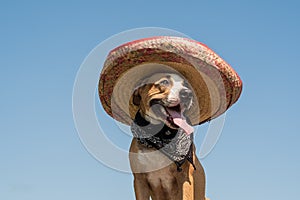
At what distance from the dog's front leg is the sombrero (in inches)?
35.8

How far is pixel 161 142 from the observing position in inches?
309

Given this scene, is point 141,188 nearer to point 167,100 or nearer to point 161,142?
point 161,142

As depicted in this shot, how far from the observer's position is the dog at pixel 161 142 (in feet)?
25.1

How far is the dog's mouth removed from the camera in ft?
24.9

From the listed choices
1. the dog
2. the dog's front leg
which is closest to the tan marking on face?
the dog

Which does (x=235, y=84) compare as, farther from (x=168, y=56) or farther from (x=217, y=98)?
(x=168, y=56)

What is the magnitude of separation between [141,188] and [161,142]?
2.25ft

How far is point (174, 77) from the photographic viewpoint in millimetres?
7762

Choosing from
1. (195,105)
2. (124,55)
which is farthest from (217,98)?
(124,55)

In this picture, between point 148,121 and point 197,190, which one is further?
point 197,190

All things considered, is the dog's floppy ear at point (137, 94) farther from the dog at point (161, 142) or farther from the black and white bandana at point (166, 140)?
the black and white bandana at point (166, 140)

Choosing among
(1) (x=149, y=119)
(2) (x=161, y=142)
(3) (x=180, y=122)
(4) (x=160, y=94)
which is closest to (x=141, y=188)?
(2) (x=161, y=142)

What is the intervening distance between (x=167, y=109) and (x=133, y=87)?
2.39 ft

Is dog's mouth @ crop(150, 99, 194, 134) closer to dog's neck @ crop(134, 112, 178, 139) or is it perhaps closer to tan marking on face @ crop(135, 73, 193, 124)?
tan marking on face @ crop(135, 73, 193, 124)
